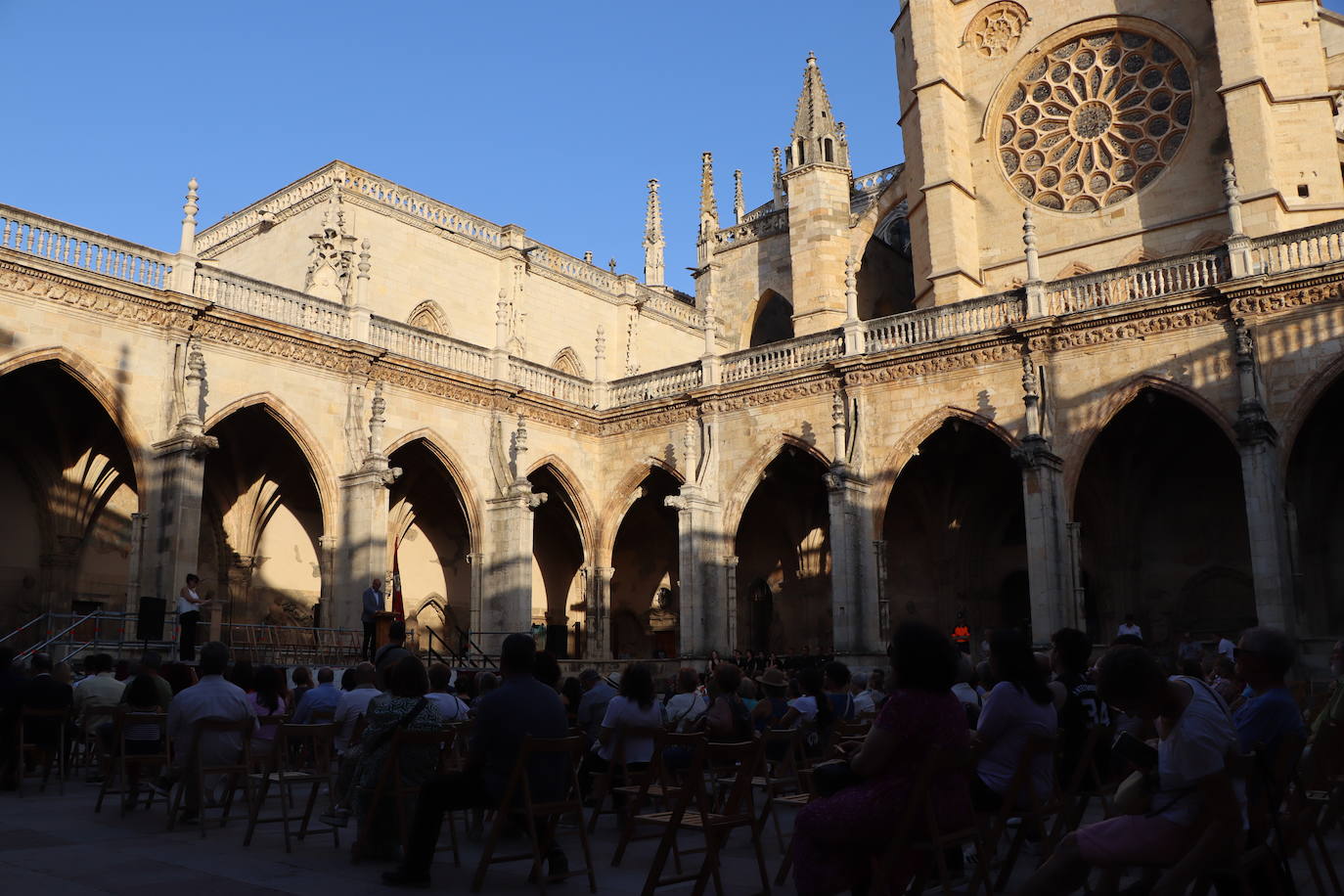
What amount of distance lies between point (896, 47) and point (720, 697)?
→ 22.0 metres

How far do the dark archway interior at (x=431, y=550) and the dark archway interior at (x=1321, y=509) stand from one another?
1586 cm

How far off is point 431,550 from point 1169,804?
74.4ft

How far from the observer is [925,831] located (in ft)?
14.1

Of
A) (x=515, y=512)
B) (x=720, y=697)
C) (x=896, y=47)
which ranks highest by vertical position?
(x=896, y=47)

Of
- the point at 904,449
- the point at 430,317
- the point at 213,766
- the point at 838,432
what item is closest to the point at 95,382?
the point at 430,317

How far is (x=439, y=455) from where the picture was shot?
21047 mm

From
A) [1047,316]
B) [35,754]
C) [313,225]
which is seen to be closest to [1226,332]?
[1047,316]

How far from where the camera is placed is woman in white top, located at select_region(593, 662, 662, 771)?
703 cm

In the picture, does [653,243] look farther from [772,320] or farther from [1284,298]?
[1284,298]

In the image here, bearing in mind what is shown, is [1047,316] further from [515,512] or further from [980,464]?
[515,512]

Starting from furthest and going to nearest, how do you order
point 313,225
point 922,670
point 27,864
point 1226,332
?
point 313,225, point 1226,332, point 27,864, point 922,670

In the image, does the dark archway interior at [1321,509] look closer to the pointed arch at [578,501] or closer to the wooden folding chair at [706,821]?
the pointed arch at [578,501]

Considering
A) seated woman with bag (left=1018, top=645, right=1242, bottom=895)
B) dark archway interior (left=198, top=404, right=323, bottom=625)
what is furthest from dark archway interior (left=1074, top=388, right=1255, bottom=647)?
seated woman with bag (left=1018, top=645, right=1242, bottom=895)

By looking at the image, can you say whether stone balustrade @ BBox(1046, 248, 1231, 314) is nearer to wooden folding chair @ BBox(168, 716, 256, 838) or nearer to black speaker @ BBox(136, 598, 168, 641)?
black speaker @ BBox(136, 598, 168, 641)
